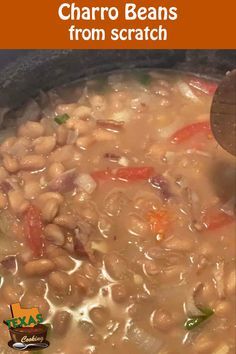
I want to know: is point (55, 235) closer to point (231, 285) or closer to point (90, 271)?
point (90, 271)

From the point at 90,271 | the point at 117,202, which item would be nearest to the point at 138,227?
the point at 117,202

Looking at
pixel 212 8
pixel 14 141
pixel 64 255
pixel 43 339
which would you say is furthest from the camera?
pixel 14 141

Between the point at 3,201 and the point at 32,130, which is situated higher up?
the point at 32,130

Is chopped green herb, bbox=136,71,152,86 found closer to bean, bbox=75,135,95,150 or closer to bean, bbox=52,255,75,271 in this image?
bean, bbox=75,135,95,150

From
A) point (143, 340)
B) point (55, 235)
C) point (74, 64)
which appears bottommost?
point (143, 340)

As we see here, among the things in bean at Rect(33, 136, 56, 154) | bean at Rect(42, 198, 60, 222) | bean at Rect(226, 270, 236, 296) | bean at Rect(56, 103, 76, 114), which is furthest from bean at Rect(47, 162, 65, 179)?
bean at Rect(226, 270, 236, 296)

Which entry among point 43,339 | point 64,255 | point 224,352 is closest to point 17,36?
point 64,255

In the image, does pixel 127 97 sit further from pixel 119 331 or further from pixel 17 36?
pixel 119 331
